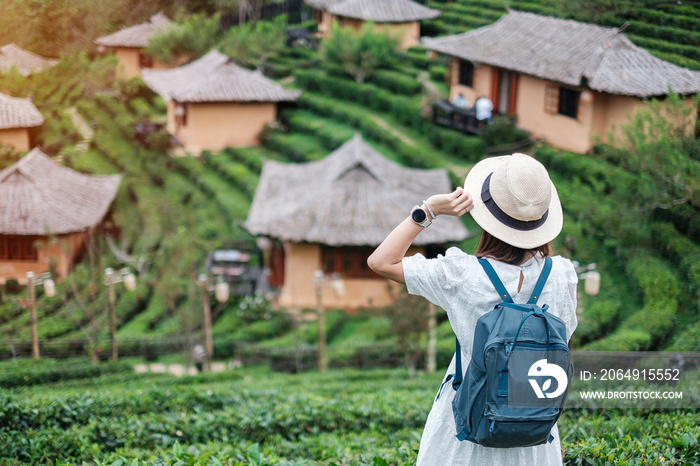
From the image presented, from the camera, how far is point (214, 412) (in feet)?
18.1

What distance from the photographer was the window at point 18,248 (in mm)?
13211

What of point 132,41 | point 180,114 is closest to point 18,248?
point 132,41

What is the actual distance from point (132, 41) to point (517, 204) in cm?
1635

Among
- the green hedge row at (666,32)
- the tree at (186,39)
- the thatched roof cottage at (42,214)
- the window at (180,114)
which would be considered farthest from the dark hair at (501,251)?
the window at (180,114)

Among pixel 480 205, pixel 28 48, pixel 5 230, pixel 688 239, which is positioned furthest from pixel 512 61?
pixel 480 205

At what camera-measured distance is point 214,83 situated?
24297 mm

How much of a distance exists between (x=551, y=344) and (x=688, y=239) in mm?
Result: 7147

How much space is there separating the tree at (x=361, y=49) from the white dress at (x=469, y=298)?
2186 centimetres

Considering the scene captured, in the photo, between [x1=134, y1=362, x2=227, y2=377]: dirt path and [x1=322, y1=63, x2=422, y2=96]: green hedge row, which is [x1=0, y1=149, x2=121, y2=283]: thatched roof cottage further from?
[x1=322, y1=63, x2=422, y2=96]: green hedge row

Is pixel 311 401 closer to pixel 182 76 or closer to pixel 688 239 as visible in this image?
pixel 688 239

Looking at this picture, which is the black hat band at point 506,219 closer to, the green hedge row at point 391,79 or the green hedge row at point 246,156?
the green hedge row at point 391,79

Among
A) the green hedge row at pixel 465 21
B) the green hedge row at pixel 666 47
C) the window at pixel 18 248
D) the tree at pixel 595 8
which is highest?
the green hedge row at pixel 465 21

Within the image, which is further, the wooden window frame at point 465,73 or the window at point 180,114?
the window at point 180,114

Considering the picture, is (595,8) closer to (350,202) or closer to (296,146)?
(350,202)
